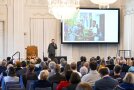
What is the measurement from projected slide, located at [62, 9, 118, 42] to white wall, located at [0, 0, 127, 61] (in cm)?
42

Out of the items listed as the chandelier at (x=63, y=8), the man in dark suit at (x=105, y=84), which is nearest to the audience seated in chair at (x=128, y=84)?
the man in dark suit at (x=105, y=84)

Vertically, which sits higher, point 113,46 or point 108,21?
point 108,21

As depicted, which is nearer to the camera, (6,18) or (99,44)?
(6,18)

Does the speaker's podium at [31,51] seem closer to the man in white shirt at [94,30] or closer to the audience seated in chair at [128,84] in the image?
the man in white shirt at [94,30]

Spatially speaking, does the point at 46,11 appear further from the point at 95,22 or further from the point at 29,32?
the point at 95,22

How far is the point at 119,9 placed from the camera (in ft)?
58.1

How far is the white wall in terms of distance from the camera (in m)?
16.6

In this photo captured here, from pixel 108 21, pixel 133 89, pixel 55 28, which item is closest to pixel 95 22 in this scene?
pixel 108 21

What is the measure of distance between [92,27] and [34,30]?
3.01 m

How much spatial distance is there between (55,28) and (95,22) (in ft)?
6.94

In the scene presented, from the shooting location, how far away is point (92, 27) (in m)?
17.5

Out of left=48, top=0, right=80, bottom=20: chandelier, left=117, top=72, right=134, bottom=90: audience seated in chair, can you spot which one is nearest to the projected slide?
left=48, top=0, right=80, bottom=20: chandelier

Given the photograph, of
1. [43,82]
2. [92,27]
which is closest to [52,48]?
[92,27]

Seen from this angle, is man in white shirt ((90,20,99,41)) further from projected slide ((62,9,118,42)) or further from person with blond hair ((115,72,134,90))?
person with blond hair ((115,72,134,90))
